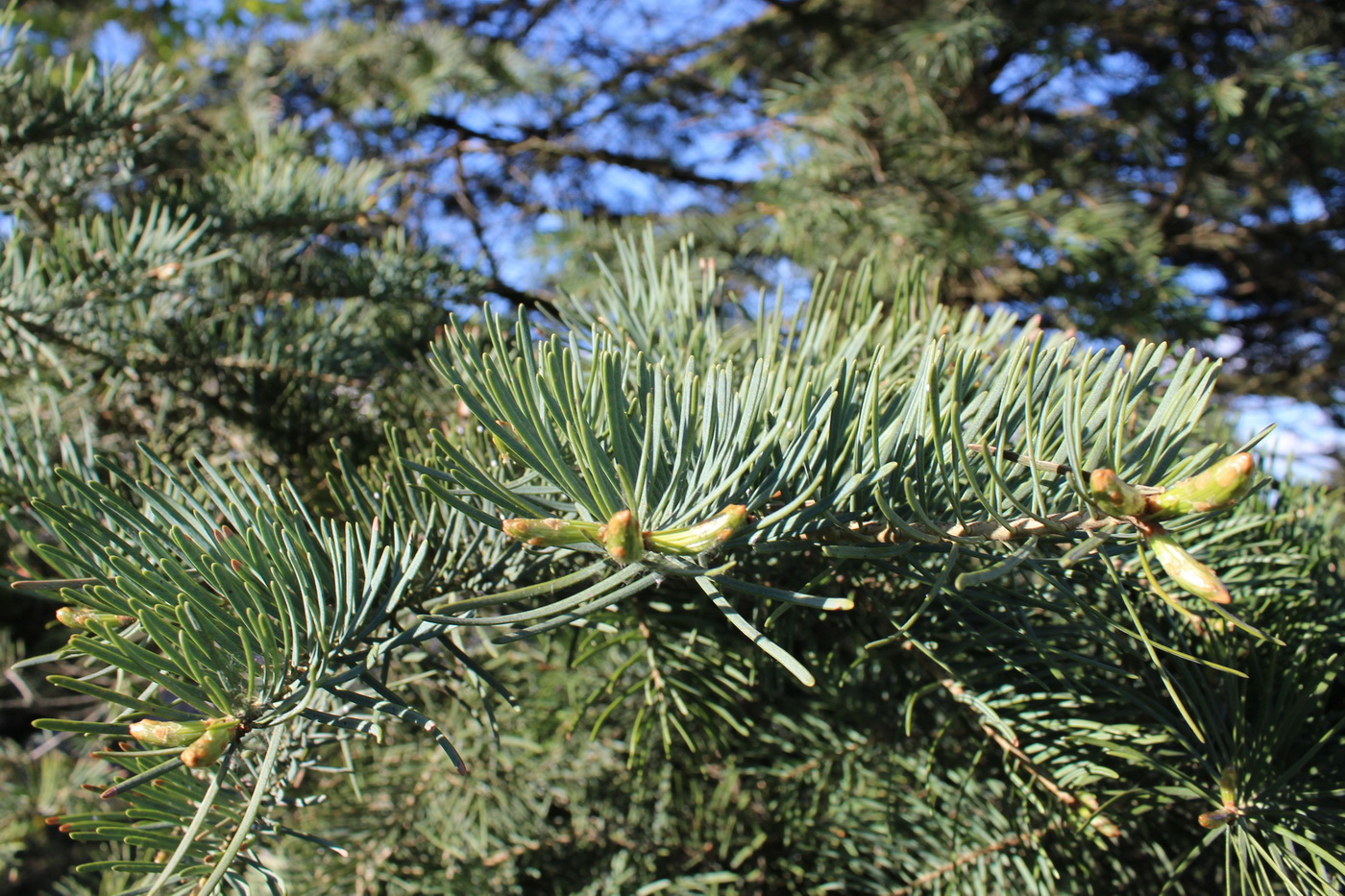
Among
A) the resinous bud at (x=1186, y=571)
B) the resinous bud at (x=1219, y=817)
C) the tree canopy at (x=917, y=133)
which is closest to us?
the resinous bud at (x=1186, y=571)

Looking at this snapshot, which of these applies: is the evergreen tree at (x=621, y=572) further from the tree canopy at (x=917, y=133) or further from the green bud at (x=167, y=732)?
the tree canopy at (x=917, y=133)

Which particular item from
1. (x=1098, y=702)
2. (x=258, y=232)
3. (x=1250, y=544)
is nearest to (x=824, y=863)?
(x=1098, y=702)

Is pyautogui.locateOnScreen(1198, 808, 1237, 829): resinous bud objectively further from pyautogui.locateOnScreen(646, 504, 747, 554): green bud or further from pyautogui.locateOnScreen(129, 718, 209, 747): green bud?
pyautogui.locateOnScreen(129, 718, 209, 747): green bud

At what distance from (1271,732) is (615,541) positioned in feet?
1.24

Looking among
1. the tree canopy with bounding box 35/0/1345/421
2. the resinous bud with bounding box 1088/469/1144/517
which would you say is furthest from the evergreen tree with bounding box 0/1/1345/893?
the tree canopy with bounding box 35/0/1345/421

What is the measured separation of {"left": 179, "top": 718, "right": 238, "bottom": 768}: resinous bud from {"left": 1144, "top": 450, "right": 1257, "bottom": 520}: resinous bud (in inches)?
12.9

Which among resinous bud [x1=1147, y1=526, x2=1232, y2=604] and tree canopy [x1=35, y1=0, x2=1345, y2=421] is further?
tree canopy [x1=35, y1=0, x2=1345, y2=421]

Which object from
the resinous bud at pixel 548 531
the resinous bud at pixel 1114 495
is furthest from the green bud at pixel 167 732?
the resinous bud at pixel 1114 495

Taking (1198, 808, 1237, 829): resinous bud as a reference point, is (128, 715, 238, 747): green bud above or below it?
above

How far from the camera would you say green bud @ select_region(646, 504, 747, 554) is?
231mm

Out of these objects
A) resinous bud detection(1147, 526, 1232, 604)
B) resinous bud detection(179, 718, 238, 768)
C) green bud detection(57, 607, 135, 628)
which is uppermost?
resinous bud detection(1147, 526, 1232, 604)

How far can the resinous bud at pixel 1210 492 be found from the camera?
225mm

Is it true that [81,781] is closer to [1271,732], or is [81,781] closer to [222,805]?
[222,805]

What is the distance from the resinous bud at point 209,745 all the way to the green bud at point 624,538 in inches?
6.0
